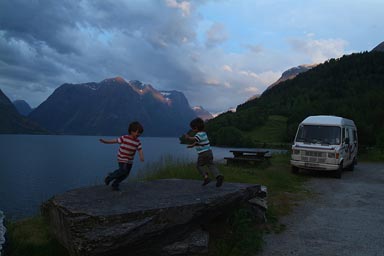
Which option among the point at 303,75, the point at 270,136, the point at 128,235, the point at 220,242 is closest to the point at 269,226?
the point at 220,242

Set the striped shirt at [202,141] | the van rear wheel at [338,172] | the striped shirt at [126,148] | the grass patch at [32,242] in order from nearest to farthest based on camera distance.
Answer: the grass patch at [32,242], the striped shirt at [126,148], the striped shirt at [202,141], the van rear wheel at [338,172]

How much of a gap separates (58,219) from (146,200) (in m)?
1.47

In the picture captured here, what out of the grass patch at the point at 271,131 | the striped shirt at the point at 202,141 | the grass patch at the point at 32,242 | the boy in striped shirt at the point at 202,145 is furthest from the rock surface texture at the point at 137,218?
the grass patch at the point at 271,131

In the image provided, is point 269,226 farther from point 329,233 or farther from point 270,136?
point 270,136

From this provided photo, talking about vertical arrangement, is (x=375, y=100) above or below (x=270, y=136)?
above

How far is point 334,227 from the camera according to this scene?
25.0 ft

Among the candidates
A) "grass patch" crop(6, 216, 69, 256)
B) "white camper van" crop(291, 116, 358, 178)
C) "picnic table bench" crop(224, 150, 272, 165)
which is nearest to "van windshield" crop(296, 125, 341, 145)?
"white camper van" crop(291, 116, 358, 178)

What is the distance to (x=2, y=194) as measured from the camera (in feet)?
76.4

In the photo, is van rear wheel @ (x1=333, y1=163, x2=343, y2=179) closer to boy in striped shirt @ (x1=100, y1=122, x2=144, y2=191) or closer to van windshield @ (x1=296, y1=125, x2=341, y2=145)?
van windshield @ (x1=296, y1=125, x2=341, y2=145)

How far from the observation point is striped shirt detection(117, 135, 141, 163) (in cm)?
680

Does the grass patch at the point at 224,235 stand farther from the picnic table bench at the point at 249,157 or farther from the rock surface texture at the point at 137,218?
the picnic table bench at the point at 249,157

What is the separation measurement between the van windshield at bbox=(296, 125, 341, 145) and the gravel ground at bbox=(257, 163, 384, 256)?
4335mm

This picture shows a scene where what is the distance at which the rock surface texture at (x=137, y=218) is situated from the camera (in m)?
4.74

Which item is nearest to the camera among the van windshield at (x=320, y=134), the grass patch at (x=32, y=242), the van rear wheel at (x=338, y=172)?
the grass patch at (x=32, y=242)
